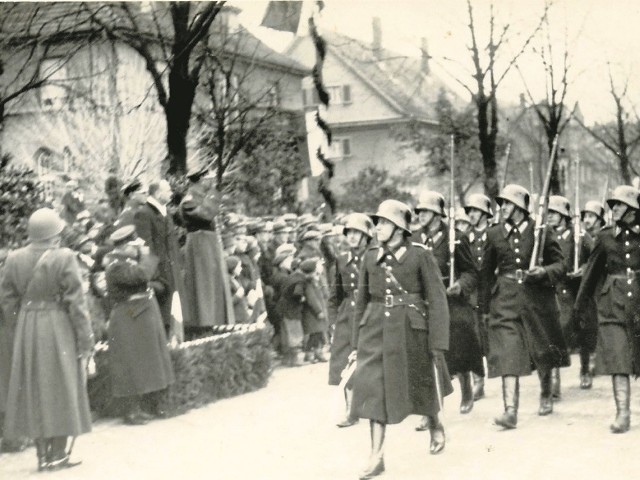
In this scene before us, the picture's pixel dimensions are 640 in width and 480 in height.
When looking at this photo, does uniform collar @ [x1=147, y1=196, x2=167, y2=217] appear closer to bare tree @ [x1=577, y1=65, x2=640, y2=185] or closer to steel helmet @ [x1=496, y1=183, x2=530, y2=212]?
steel helmet @ [x1=496, y1=183, x2=530, y2=212]

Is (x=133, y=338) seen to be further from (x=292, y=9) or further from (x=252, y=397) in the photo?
(x=292, y=9)

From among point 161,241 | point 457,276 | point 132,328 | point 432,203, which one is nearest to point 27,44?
point 161,241

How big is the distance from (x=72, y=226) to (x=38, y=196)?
579 millimetres

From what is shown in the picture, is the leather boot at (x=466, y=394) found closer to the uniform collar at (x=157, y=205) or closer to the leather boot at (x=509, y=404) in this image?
the leather boot at (x=509, y=404)

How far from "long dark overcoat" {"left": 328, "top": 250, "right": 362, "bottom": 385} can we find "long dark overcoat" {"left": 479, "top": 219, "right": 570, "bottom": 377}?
1.22 metres

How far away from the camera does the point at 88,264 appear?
10430 mm

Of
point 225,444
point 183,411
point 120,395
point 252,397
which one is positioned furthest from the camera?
point 252,397

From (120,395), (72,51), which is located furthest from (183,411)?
(72,51)

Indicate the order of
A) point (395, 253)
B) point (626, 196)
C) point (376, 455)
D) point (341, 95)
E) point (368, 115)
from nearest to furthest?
point (376, 455) < point (395, 253) < point (626, 196) < point (368, 115) < point (341, 95)

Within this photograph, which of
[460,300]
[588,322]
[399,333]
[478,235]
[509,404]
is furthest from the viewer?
[588,322]

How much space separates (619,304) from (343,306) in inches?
103

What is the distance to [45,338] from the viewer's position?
752 cm

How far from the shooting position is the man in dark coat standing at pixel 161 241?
1009 cm

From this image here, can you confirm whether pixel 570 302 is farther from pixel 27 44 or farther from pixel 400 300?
pixel 27 44
